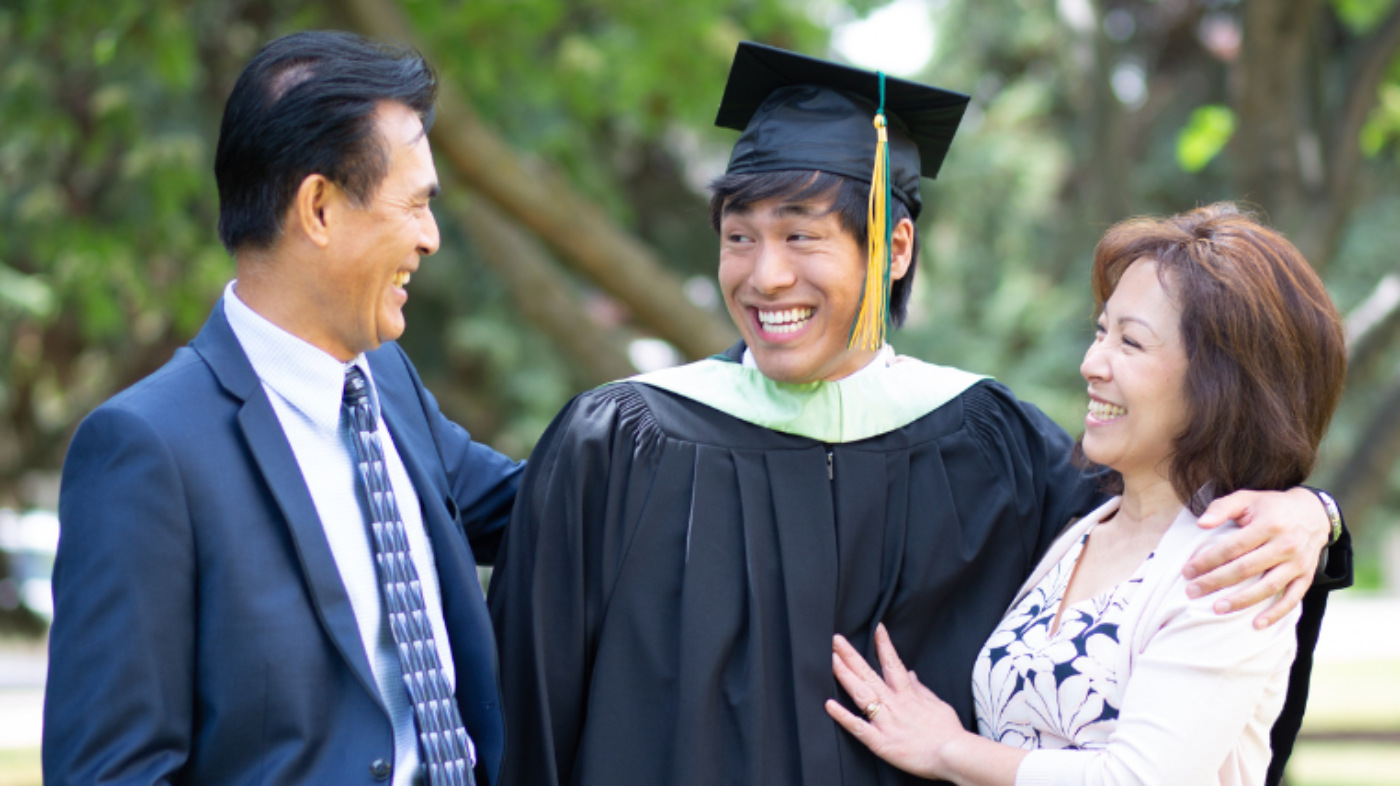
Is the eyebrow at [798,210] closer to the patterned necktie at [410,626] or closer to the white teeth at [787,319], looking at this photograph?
the white teeth at [787,319]

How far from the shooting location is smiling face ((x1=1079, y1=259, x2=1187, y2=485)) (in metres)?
1.96

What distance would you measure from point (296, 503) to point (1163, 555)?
1.26 meters

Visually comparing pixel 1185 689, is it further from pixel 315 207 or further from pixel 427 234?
pixel 315 207

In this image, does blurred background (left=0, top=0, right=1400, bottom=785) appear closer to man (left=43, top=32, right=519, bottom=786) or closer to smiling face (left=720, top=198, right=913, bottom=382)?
smiling face (left=720, top=198, right=913, bottom=382)

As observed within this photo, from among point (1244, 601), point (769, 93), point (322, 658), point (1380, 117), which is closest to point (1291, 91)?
point (1380, 117)

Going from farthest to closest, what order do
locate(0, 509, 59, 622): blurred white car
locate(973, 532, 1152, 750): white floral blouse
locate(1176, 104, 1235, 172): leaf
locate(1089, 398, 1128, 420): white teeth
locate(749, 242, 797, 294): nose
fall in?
locate(0, 509, 59, 622): blurred white car < locate(1176, 104, 1235, 172): leaf < locate(749, 242, 797, 294): nose < locate(1089, 398, 1128, 420): white teeth < locate(973, 532, 1152, 750): white floral blouse

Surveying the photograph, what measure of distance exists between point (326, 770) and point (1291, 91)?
4245 millimetres

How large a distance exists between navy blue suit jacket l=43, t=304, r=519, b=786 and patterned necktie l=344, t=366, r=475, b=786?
77 millimetres

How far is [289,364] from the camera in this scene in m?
1.83

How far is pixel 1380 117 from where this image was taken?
6.32m

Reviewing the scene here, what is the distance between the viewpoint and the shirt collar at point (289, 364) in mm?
1826

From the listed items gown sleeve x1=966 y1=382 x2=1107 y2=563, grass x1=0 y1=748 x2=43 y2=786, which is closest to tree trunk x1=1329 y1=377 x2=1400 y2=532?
gown sleeve x1=966 y1=382 x2=1107 y2=563

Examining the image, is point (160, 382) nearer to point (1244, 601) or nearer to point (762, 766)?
point (762, 766)

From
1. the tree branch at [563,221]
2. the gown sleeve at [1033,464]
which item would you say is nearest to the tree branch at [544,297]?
the tree branch at [563,221]
